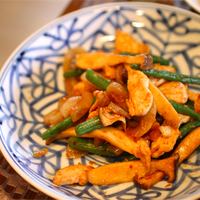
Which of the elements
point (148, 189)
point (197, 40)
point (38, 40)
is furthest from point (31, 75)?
point (197, 40)

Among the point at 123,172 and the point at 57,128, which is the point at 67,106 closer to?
the point at 57,128

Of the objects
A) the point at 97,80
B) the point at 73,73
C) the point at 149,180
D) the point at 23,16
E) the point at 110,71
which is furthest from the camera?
the point at 23,16

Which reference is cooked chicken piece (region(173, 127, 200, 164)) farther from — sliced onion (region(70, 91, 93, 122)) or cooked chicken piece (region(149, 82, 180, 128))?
sliced onion (region(70, 91, 93, 122))

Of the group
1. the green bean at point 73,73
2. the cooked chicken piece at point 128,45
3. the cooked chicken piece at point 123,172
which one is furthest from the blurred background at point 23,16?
the cooked chicken piece at point 123,172

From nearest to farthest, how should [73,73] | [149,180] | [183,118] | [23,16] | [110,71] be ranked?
1. [149,180]
2. [183,118]
3. [110,71]
4. [73,73]
5. [23,16]

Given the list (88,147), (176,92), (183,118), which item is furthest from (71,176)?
(176,92)
